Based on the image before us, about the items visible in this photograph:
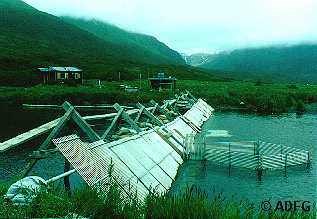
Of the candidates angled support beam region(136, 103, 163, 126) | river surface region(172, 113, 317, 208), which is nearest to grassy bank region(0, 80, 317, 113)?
river surface region(172, 113, 317, 208)

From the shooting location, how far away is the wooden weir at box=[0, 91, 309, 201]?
636 inches

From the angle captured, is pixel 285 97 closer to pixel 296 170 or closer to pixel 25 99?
pixel 25 99

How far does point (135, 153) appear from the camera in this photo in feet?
69.2

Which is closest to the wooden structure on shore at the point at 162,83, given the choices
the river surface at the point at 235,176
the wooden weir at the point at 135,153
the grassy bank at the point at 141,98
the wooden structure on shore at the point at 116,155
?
the grassy bank at the point at 141,98

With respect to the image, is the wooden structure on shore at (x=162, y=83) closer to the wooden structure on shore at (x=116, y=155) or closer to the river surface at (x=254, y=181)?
the river surface at (x=254, y=181)

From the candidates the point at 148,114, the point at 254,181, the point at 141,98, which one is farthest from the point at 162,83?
the point at 254,181

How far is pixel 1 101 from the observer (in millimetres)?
72812

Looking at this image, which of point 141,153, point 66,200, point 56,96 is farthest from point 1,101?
point 66,200

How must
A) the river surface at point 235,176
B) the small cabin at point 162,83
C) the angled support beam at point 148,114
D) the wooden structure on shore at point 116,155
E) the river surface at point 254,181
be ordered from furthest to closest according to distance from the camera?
the small cabin at point 162,83 → the angled support beam at point 148,114 → the river surface at point 235,176 → the river surface at point 254,181 → the wooden structure on shore at point 116,155

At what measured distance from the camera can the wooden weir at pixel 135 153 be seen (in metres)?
16.2

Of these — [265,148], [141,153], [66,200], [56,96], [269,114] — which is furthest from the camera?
[56,96]

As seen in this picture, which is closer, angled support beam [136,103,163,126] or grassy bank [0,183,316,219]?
grassy bank [0,183,316,219]

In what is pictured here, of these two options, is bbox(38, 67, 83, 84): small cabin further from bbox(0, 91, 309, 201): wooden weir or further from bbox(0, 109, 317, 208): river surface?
bbox(0, 91, 309, 201): wooden weir

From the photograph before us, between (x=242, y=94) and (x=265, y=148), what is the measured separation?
56.3 m
